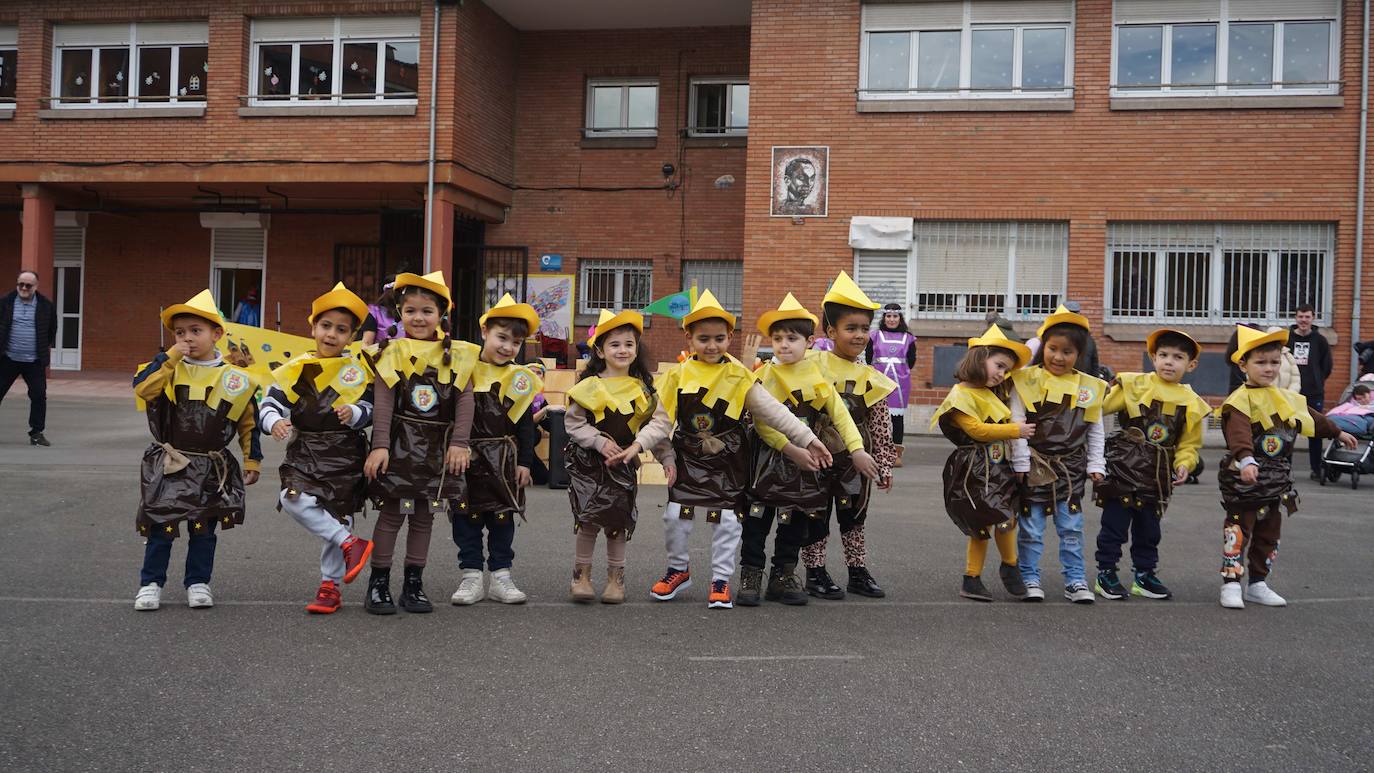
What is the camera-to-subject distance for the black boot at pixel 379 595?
18.3ft

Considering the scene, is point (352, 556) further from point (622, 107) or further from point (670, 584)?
point (622, 107)

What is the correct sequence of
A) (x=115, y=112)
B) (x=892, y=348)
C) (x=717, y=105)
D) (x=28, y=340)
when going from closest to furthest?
1. (x=28, y=340)
2. (x=892, y=348)
3. (x=115, y=112)
4. (x=717, y=105)

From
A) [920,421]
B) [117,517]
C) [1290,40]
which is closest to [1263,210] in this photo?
[1290,40]

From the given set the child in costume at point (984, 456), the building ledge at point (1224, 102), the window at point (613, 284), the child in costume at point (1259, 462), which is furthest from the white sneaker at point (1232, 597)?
the window at point (613, 284)

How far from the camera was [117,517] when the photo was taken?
27.5 ft

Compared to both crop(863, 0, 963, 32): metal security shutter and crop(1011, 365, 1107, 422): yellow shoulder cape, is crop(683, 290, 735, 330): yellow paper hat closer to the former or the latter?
crop(1011, 365, 1107, 422): yellow shoulder cape

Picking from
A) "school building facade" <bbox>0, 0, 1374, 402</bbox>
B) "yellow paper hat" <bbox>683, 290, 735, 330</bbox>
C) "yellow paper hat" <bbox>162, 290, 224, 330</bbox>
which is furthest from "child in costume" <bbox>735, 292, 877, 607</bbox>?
"school building facade" <bbox>0, 0, 1374, 402</bbox>

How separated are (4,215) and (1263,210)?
2212 centimetres

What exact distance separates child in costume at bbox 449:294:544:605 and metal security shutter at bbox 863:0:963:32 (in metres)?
11.9

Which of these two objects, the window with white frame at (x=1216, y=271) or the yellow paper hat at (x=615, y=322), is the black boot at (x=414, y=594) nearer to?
the yellow paper hat at (x=615, y=322)

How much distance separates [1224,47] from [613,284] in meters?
10.1

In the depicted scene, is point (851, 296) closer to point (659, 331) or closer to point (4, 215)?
point (659, 331)

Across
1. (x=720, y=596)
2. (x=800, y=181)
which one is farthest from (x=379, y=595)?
(x=800, y=181)

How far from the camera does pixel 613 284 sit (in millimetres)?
19344
